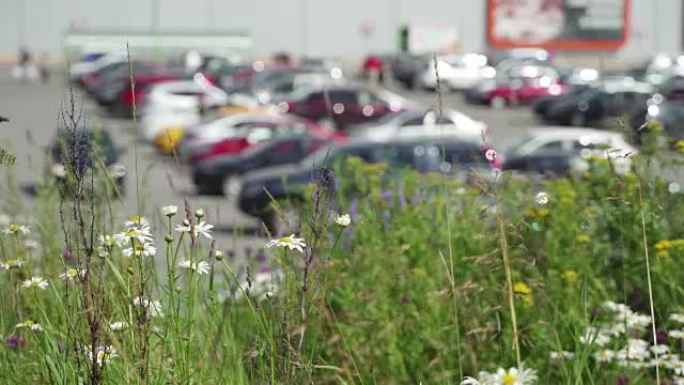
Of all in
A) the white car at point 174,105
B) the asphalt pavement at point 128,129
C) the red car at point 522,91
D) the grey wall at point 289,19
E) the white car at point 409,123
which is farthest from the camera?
the grey wall at point 289,19

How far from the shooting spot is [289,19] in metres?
73.8

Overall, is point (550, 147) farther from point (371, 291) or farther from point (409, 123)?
point (371, 291)

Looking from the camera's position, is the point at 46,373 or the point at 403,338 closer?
the point at 46,373

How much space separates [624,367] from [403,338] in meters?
0.96

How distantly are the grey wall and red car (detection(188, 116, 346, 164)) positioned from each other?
4546cm

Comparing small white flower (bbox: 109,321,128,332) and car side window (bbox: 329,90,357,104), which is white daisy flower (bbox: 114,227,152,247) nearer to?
small white flower (bbox: 109,321,128,332)

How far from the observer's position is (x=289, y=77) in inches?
1742

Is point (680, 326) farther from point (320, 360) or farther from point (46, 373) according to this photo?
point (46, 373)

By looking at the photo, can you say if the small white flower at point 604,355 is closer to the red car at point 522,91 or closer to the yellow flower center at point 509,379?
the yellow flower center at point 509,379

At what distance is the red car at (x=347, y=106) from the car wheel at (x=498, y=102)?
8.59m

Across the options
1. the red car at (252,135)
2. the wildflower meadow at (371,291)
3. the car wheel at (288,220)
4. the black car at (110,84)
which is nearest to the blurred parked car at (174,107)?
the red car at (252,135)

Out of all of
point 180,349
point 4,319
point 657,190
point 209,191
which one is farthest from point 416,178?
point 209,191

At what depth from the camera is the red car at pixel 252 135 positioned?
87.2ft

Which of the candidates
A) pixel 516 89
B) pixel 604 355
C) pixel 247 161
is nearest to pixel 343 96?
pixel 516 89
